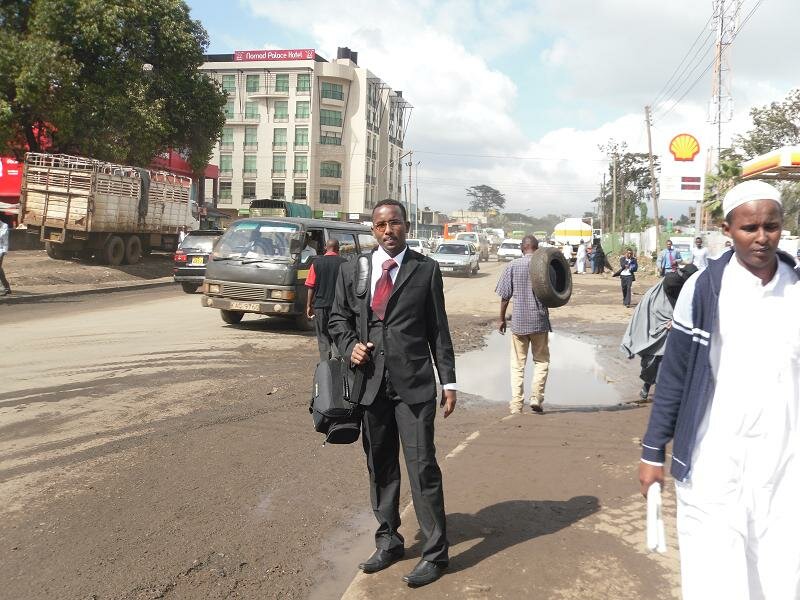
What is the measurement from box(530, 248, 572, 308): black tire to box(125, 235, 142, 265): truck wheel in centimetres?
2120

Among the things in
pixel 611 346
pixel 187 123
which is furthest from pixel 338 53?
pixel 611 346

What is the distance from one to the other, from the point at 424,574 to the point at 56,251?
24.5 meters

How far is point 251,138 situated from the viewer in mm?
72000

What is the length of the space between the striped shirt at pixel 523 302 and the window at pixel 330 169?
6537 centimetres

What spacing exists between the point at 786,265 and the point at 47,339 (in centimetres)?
1103

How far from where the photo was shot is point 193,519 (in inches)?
180

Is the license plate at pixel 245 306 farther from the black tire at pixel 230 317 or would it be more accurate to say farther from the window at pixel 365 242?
the window at pixel 365 242

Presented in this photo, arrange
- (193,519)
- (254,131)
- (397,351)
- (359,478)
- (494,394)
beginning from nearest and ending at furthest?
(397,351), (193,519), (359,478), (494,394), (254,131)

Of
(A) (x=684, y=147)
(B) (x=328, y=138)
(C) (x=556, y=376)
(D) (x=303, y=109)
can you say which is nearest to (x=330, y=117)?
(B) (x=328, y=138)

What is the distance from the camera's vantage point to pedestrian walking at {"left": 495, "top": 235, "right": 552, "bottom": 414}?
780cm

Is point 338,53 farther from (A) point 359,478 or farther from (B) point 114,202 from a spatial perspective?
(A) point 359,478

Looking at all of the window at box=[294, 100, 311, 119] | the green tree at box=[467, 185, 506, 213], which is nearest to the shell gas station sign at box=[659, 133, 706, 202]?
the window at box=[294, 100, 311, 119]

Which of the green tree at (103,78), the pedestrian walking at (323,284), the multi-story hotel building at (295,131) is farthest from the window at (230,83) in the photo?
the pedestrian walking at (323,284)

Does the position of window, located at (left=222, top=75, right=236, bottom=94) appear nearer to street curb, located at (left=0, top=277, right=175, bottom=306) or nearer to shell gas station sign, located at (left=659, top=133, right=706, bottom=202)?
street curb, located at (left=0, top=277, right=175, bottom=306)
